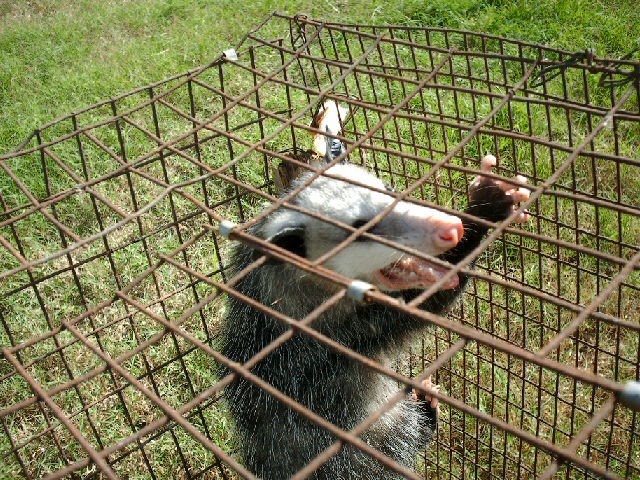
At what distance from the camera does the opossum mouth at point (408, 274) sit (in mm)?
1528

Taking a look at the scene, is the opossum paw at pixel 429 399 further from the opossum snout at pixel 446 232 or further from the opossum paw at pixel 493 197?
the opossum snout at pixel 446 232

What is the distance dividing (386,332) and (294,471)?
0.49m

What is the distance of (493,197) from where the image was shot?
5.56 ft

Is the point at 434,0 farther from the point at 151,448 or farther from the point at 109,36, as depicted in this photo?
the point at 151,448

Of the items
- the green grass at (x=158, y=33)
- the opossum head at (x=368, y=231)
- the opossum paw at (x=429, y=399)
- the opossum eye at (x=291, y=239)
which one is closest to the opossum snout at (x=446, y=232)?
the opossum head at (x=368, y=231)

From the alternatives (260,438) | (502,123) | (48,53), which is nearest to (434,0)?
(502,123)

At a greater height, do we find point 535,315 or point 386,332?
point 386,332

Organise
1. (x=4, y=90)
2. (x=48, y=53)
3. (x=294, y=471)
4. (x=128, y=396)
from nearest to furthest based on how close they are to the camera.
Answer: (x=294, y=471), (x=128, y=396), (x=4, y=90), (x=48, y=53)

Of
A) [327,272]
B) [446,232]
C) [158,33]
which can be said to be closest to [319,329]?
[446,232]

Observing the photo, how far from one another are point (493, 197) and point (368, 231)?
0.38 metres

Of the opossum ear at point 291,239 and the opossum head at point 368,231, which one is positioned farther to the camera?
the opossum ear at point 291,239

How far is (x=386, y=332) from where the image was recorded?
187 centimetres

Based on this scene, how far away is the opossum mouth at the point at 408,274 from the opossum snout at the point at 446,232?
8 cm

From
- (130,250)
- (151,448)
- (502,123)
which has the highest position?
(502,123)
